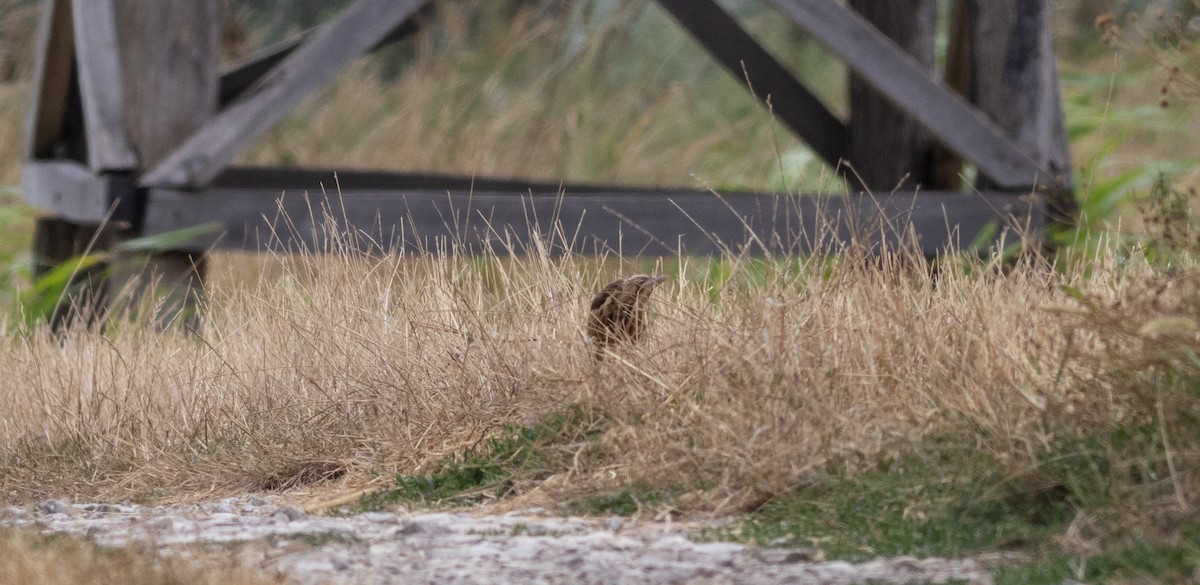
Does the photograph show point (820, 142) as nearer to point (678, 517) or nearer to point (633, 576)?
point (678, 517)

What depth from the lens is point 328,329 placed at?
4.05 metres

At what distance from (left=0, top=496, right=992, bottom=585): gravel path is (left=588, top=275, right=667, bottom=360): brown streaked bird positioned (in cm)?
72

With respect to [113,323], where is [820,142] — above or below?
above

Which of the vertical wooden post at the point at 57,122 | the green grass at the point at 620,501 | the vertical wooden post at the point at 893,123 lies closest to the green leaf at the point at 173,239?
the vertical wooden post at the point at 57,122

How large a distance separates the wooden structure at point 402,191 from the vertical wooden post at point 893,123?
2 centimetres

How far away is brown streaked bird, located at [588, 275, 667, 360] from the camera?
378 cm

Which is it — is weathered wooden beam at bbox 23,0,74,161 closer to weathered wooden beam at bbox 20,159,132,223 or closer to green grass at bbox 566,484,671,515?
weathered wooden beam at bbox 20,159,132,223

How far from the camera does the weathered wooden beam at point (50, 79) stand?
22.0 ft

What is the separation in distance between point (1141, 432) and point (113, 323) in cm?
387

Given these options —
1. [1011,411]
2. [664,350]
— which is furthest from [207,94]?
[1011,411]

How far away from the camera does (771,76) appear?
24.0 feet

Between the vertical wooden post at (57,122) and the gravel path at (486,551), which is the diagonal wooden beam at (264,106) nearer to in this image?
the vertical wooden post at (57,122)

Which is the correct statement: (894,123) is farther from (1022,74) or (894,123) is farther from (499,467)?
(499,467)

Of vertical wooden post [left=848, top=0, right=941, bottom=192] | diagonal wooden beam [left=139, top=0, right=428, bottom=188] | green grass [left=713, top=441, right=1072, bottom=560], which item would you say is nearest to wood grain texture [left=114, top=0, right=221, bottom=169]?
diagonal wooden beam [left=139, top=0, right=428, bottom=188]
